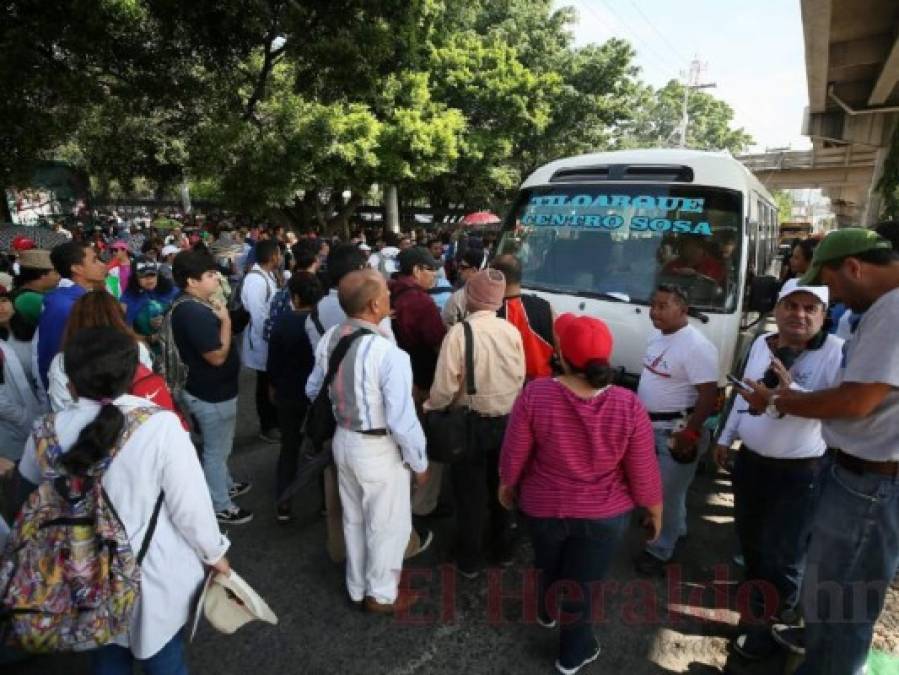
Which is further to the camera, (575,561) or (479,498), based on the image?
(479,498)

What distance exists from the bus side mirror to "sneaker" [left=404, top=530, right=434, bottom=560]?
2.96 meters

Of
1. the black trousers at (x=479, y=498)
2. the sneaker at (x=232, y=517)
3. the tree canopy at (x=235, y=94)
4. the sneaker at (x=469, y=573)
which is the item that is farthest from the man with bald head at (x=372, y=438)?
the tree canopy at (x=235, y=94)

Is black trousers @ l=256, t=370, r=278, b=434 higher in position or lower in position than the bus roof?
lower

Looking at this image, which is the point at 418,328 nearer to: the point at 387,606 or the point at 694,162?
the point at 387,606

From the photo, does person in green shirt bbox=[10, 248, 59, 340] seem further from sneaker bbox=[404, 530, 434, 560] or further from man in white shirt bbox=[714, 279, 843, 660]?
man in white shirt bbox=[714, 279, 843, 660]

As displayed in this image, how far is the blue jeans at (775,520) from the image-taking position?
8.93ft

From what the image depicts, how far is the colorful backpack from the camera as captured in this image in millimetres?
1751

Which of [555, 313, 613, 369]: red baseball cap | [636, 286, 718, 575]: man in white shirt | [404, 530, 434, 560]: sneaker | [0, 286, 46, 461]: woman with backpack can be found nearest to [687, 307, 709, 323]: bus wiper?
[636, 286, 718, 575]: man in white shirt

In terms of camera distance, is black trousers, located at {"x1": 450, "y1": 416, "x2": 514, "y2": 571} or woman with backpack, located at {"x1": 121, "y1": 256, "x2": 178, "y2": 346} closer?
black trousers, located at {"x1": 450, "y1": 416, "x2": 514, "y2": 571}

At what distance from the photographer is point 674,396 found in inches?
127

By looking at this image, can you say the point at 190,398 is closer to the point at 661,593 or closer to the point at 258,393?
the point at 258,393

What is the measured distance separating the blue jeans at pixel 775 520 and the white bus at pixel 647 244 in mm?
1448

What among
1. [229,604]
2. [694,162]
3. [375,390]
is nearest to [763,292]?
[694,162]

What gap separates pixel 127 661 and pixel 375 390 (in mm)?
1413
